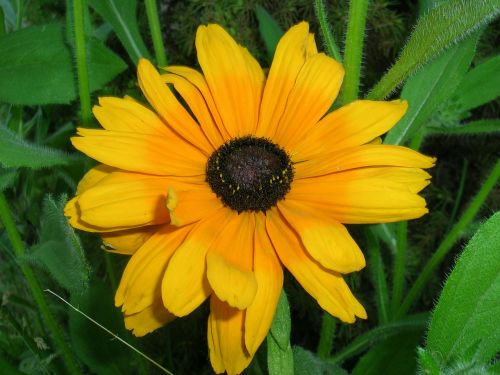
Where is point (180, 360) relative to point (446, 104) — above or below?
below

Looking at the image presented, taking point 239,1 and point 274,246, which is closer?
point 274,246

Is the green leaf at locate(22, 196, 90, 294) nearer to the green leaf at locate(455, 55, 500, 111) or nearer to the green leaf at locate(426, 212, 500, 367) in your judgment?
the green leaf at locate(426, 212, 500, 367)

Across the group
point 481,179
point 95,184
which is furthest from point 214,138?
point 481,179

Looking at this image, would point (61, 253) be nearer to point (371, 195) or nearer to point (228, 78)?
point (228, 78)

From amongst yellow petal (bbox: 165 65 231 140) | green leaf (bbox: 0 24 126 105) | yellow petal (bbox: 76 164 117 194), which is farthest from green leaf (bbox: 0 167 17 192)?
yellow petal (bbox: 165 65 231 140)

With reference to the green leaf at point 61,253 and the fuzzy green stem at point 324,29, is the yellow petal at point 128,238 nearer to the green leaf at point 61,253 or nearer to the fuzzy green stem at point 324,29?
the green leaf at point 61,253

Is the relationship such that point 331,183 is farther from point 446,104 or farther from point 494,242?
point 446,104

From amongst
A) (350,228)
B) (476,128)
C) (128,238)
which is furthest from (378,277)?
(128,238)
